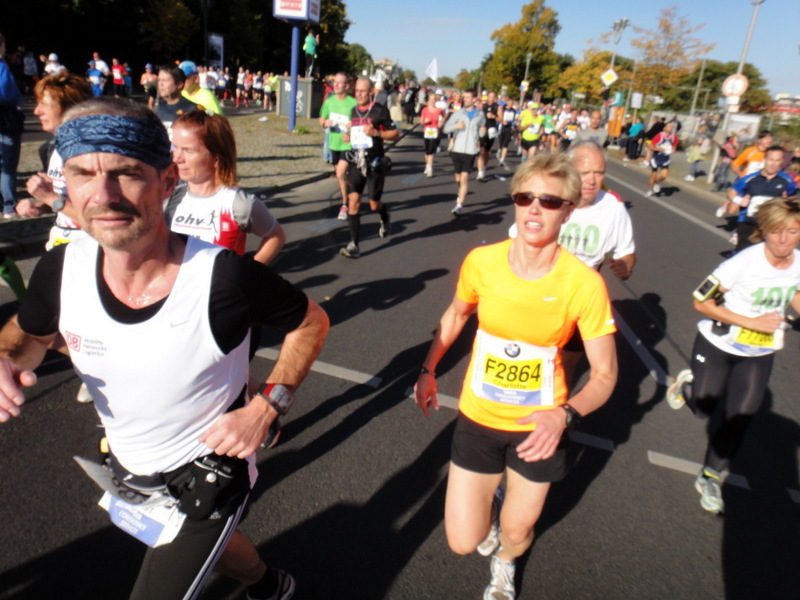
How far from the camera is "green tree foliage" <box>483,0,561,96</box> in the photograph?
69125 mm

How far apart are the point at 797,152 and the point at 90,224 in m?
13.1

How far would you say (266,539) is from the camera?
267 cm

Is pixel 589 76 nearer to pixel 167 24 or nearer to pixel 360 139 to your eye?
pixel 167 24

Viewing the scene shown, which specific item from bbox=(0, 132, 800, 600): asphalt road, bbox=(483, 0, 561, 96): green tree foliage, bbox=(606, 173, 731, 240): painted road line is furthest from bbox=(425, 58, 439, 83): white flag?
bbox=(483, 0, 561, 96): green tree foliage

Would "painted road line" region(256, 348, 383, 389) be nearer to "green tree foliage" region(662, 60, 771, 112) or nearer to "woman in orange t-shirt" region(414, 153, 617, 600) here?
"woman in orange t-shirt" region(414, 153, 617, 600)

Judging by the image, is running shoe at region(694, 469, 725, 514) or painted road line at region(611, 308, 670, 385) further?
painted road line at region(611, 308, 670, 385)

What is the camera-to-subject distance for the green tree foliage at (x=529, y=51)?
69125 millimetres

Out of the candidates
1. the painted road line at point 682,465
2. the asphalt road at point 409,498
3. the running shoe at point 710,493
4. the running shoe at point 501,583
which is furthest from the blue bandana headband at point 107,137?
the painted road line at point 682,465

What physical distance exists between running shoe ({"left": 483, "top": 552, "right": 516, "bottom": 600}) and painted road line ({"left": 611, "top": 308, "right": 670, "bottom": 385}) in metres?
2.72

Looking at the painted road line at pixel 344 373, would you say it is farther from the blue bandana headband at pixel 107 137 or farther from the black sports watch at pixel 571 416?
the blue bandana headband at pixel 107 137

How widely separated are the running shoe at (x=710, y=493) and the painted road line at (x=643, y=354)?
1.58 meters

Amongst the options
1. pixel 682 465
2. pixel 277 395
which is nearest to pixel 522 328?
pixel 277 395

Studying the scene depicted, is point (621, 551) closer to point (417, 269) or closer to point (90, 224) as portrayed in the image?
point (90, 224)

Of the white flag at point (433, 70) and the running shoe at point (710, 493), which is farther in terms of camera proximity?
the white flag at point (433, 70)
